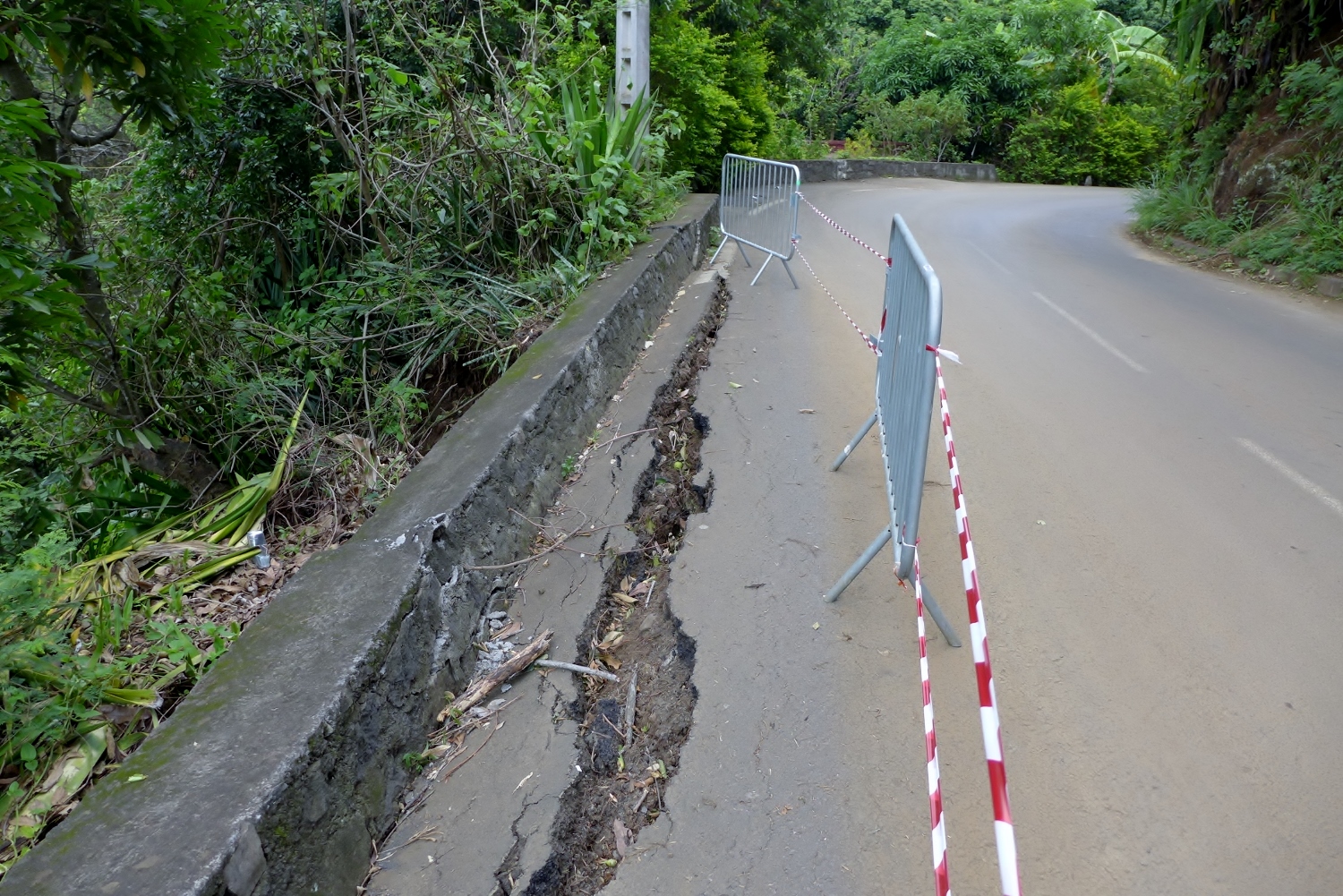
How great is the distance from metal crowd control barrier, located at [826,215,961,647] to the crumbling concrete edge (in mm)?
1672

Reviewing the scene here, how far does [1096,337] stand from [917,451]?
5564mm

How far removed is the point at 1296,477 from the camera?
4992mm

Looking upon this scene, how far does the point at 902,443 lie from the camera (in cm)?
367

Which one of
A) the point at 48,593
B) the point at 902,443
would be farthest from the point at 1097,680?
the point at 48,593

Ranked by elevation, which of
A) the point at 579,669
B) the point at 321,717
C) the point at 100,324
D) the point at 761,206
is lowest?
the point at 579,669

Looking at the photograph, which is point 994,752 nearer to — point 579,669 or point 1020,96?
point 579,669

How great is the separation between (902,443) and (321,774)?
96.6 inches

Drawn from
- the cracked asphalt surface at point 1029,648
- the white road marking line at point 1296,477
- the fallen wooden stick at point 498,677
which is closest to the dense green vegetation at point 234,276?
the fallen wooden stick at point 498,677

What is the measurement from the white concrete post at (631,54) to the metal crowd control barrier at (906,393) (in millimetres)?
6050

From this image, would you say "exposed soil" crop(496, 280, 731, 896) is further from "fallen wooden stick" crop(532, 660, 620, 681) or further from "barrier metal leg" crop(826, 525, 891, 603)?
"barrier metal leg" crop(826, 525, 891, 603)

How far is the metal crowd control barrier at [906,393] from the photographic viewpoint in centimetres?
314

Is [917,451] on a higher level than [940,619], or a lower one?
higher

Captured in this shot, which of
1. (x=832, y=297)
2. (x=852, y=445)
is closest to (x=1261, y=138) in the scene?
(x=832, y=297)

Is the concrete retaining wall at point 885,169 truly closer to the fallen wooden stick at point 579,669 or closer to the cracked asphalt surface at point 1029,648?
the cracked asphalt surface at point 1029,648
